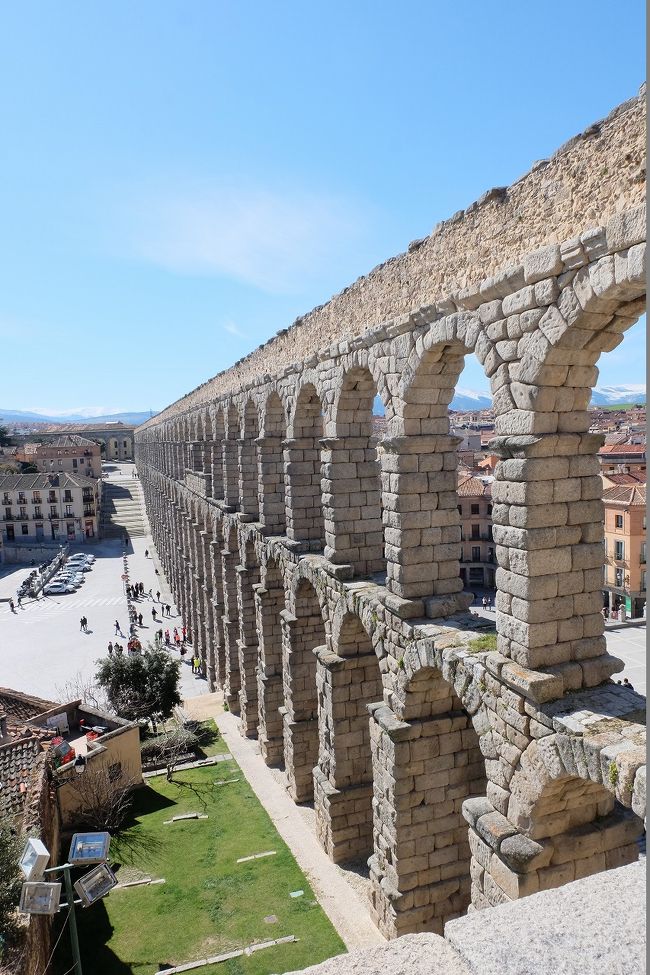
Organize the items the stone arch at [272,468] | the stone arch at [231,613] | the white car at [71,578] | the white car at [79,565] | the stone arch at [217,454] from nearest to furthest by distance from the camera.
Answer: the stone arch at [272,468], the stone arch at [231,613], the stone arch at [217,454], the white car at [71,578], the white car at [79,565]

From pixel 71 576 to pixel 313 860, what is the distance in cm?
4077

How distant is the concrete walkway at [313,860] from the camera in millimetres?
11492

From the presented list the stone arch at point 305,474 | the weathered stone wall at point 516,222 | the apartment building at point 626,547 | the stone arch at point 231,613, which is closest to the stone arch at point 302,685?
the stone arch at point 305,474

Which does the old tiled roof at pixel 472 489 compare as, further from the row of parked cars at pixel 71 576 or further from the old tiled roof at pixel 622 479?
the row of parked cars at pixel 71 576

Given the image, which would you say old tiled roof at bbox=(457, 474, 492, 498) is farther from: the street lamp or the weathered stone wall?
the street lamp

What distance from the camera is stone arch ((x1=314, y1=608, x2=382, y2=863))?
12.6m

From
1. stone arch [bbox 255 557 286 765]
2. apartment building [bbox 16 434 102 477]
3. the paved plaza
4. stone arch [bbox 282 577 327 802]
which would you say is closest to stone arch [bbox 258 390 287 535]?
stone arch [bbox 255 557 286 765]

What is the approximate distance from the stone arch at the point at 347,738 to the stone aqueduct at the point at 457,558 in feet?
0.14

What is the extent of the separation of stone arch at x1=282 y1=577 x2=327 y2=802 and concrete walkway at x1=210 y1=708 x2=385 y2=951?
653 millimetres

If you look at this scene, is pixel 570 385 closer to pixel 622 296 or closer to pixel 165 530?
pixel 622 296

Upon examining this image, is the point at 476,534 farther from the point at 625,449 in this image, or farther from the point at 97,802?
the point at 97,802

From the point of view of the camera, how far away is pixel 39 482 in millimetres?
62906

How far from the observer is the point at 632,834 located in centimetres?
746

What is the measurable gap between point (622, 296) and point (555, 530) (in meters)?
2.41
